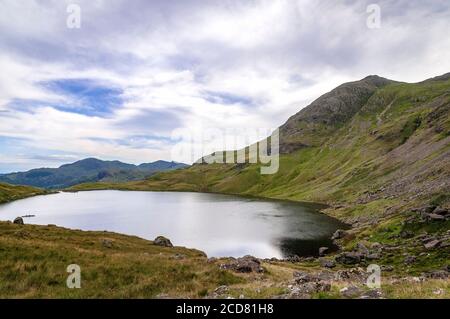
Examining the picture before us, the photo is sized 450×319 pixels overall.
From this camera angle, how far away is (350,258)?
6456 cm

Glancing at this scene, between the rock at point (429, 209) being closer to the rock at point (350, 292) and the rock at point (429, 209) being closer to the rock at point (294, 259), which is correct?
the rock at point (294, 259)

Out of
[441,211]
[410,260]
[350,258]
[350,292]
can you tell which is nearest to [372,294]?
[350,292]

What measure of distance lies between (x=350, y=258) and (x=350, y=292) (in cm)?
5234

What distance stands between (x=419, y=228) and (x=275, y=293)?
6607 cm

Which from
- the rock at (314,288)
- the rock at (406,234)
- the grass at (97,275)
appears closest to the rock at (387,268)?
the rock at (406,234)

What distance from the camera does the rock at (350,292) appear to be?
53.8ft

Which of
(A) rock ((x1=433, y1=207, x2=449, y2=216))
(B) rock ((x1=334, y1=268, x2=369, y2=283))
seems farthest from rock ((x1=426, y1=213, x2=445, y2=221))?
(B) rock ((x1=334, y1=268, x2=369, y2=283))

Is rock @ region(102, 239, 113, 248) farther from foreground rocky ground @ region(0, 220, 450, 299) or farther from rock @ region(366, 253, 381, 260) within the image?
rock @ region(366, 253, 381, 260)

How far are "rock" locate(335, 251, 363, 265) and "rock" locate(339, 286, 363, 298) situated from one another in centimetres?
5112

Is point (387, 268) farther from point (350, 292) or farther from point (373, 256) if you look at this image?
point (350, 292)

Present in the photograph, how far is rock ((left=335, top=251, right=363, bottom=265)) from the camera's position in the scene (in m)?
64.0

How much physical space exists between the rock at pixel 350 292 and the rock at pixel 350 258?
2013 inches
